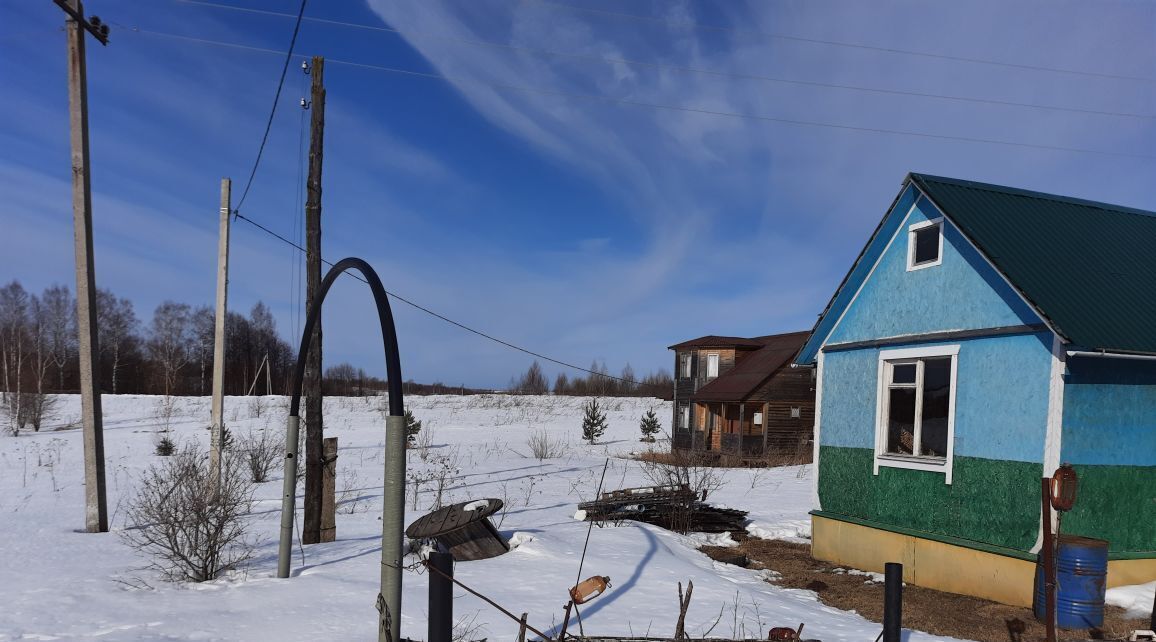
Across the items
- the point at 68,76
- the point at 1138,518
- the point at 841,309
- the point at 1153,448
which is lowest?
the point at 1138,518

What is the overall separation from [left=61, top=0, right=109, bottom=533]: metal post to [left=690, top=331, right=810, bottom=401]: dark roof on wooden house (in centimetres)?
2022

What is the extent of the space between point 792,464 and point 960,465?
16.5m

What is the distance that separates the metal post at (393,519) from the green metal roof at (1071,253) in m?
6.57

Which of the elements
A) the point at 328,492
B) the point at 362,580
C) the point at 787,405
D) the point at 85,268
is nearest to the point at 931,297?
the point at 362,580

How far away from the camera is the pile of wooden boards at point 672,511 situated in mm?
12023

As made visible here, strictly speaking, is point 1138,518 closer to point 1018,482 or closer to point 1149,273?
point 1018,482

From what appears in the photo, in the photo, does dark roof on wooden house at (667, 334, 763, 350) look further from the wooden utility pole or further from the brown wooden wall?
the wooden utility pole

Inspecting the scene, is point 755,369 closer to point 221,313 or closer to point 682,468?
point 682,468

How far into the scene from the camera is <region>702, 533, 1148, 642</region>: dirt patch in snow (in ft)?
22.3

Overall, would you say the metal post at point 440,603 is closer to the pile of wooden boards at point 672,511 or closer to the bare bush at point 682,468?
the pile of wooden boards at point 672,511

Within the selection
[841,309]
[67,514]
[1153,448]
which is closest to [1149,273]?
[1153,448]

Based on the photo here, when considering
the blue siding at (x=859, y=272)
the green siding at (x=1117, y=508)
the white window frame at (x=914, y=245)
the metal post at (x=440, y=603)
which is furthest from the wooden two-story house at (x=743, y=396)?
the metal post at (x=440, y=603)

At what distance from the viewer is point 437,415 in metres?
44.8

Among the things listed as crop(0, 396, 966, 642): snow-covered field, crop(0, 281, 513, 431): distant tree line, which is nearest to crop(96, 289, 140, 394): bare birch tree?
crop(0, 281, 513, 431): distant tree line
